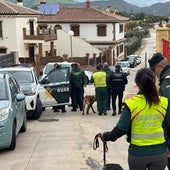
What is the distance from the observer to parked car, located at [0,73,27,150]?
956cm

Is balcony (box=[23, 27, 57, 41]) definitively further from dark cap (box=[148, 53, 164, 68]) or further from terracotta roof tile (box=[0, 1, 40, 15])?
dark cap (box=[148, 53, 164, 68])

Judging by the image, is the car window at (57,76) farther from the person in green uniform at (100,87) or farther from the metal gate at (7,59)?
the metal gate at (7,59)

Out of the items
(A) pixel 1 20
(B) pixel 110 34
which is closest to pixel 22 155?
(A) pixel 1 20

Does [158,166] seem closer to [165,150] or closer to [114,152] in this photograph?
[165,150]

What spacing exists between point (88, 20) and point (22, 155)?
5871 cm

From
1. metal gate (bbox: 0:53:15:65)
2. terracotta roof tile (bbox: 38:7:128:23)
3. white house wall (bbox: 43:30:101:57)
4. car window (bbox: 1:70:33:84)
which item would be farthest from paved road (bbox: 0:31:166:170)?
terracotta roof tile (bbox: 38:7:128:23)

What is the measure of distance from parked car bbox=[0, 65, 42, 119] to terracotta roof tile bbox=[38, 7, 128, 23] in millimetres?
51198

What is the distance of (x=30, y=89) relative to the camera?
15.3 metres

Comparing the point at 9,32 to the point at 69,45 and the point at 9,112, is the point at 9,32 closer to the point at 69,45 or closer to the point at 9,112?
the point at 69,45

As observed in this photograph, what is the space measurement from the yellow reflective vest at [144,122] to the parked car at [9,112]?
15.6 ft

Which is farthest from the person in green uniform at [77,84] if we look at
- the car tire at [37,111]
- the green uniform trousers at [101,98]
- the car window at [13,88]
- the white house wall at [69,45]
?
the white house wall at [69,45]

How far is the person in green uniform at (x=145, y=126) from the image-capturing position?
5133mm

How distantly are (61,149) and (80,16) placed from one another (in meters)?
59.3

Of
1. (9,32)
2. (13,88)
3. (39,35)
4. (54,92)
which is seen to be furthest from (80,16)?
(13,88)
